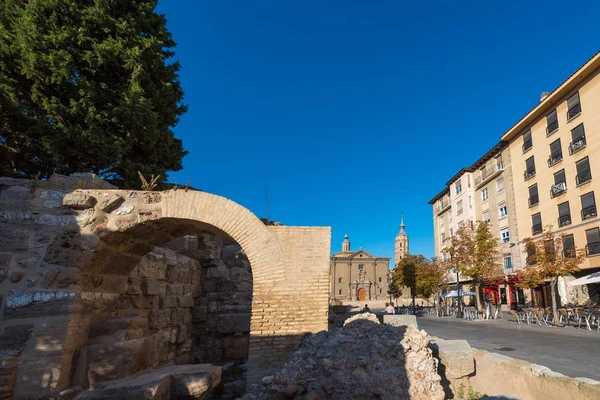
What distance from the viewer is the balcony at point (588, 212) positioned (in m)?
21.4

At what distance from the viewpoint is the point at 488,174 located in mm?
34031

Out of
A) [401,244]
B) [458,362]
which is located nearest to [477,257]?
[458,362]

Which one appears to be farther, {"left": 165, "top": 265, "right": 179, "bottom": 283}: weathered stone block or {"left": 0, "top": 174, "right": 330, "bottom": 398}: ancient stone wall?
{"left": 165, "top": 265, "right": 179, "bottom": 283}: weathered stone block

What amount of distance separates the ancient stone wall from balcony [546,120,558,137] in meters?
26.6

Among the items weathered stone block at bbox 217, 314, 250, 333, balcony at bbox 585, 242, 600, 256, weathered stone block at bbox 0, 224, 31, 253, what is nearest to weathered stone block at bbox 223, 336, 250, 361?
weathered stone block at bbox 217, 314, 250, 333

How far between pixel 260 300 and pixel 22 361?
A: 3.29 meters

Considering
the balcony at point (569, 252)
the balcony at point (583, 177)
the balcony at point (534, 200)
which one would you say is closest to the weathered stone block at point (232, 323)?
the balcony at point (569, 252)

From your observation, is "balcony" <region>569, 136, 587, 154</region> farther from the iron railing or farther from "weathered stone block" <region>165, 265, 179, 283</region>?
"weathered stone block" <region>165, 265, 179, 283</region>

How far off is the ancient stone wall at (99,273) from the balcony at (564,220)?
970 inches

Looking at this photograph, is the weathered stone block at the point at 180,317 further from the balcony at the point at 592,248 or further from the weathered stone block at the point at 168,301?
the balcony at the point at 592,248

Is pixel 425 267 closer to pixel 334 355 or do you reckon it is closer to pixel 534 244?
pixel 534 244

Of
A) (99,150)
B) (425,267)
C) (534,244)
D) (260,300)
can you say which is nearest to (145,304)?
(260,300)

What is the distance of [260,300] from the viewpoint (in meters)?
5.52

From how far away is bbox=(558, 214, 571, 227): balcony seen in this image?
2350 centimetres
